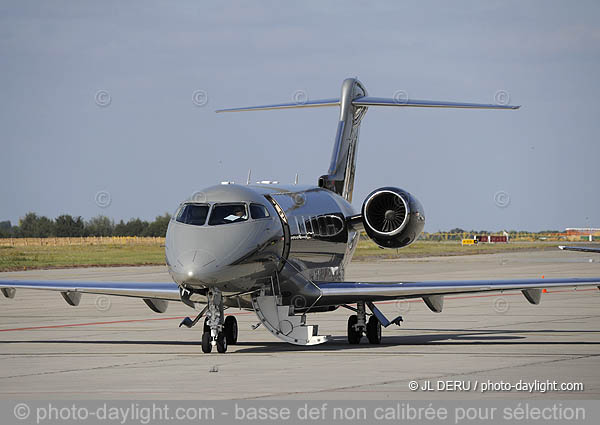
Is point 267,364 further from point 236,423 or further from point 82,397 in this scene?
point 236,423

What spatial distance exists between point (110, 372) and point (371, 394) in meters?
5.21

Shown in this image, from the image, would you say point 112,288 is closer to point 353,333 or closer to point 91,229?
point 353,333

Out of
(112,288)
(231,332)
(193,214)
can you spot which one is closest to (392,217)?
(231,332)

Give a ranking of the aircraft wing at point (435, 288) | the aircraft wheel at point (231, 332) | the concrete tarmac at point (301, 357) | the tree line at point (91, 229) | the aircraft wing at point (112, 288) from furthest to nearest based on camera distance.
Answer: the tree line at point (91, 229)
the aircraft wing at point (112, 288)
the aircraft wheel at point (231, 332)
the aircraft wing at point (435, 288)
the concrete tarmac at point (301, 357)

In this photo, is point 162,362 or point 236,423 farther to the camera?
point 162,362

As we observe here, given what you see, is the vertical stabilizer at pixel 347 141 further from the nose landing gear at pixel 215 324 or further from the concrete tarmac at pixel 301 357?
the nose landing gear at pixel 215 324

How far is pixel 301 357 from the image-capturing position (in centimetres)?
2031

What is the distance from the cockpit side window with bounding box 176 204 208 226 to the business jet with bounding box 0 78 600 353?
25 mm

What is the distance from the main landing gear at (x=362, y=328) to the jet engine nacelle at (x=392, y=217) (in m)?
1.76

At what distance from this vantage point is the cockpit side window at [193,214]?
21422 mm

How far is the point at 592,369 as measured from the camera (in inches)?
682

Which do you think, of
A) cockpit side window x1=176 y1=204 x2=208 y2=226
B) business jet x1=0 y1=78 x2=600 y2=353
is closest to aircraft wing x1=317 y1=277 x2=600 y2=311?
business jet x1=0 y1=78 x2=600 y2=353

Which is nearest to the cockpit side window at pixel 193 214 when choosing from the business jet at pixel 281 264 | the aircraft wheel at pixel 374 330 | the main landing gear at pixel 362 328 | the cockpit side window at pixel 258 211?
the business jet at pixel 281 264

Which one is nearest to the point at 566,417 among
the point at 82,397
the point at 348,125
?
the point at 82,397
